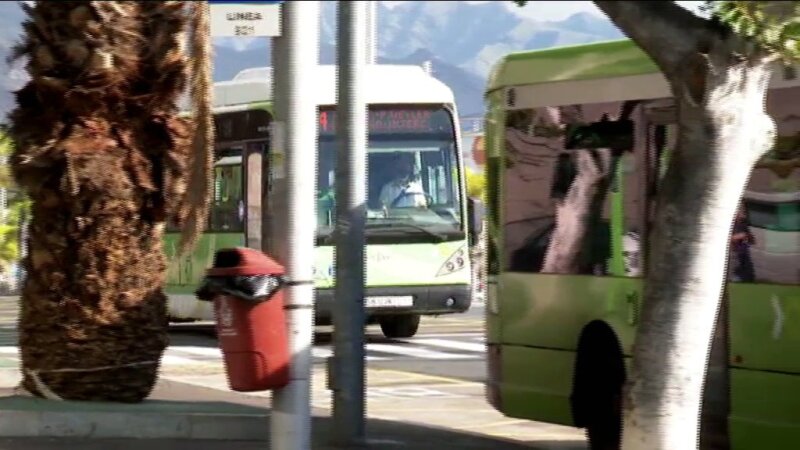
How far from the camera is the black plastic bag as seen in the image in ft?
24.8

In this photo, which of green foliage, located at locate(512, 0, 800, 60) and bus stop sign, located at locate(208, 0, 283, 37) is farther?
bus stop sign, located at locate(208, 0, 283, 37)

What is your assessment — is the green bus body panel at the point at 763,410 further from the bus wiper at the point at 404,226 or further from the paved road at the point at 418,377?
the bus wiper at the point at 404,226

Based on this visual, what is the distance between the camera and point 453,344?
72.4ft

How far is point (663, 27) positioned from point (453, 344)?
15.1m

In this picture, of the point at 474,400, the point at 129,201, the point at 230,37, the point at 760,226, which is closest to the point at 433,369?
the point at 474,400

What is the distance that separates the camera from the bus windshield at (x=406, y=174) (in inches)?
806

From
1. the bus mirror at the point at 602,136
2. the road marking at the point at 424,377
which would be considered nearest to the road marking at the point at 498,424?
the bus mirror at the point at 602,136

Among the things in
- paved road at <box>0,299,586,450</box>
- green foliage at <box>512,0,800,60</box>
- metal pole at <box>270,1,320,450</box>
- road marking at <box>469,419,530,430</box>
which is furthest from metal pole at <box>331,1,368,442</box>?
green foliage at <box>512,0,800,60</box>

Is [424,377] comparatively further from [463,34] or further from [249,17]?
[463,34]

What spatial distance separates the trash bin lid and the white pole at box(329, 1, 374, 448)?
9.82ft

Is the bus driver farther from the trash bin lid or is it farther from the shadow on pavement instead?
the trash bin lid

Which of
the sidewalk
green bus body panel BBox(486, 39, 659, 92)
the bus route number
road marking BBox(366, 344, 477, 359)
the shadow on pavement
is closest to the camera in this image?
the bus route number

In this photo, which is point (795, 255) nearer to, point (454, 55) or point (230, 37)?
point (230, 37)

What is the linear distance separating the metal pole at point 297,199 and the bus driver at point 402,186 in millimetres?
12737
